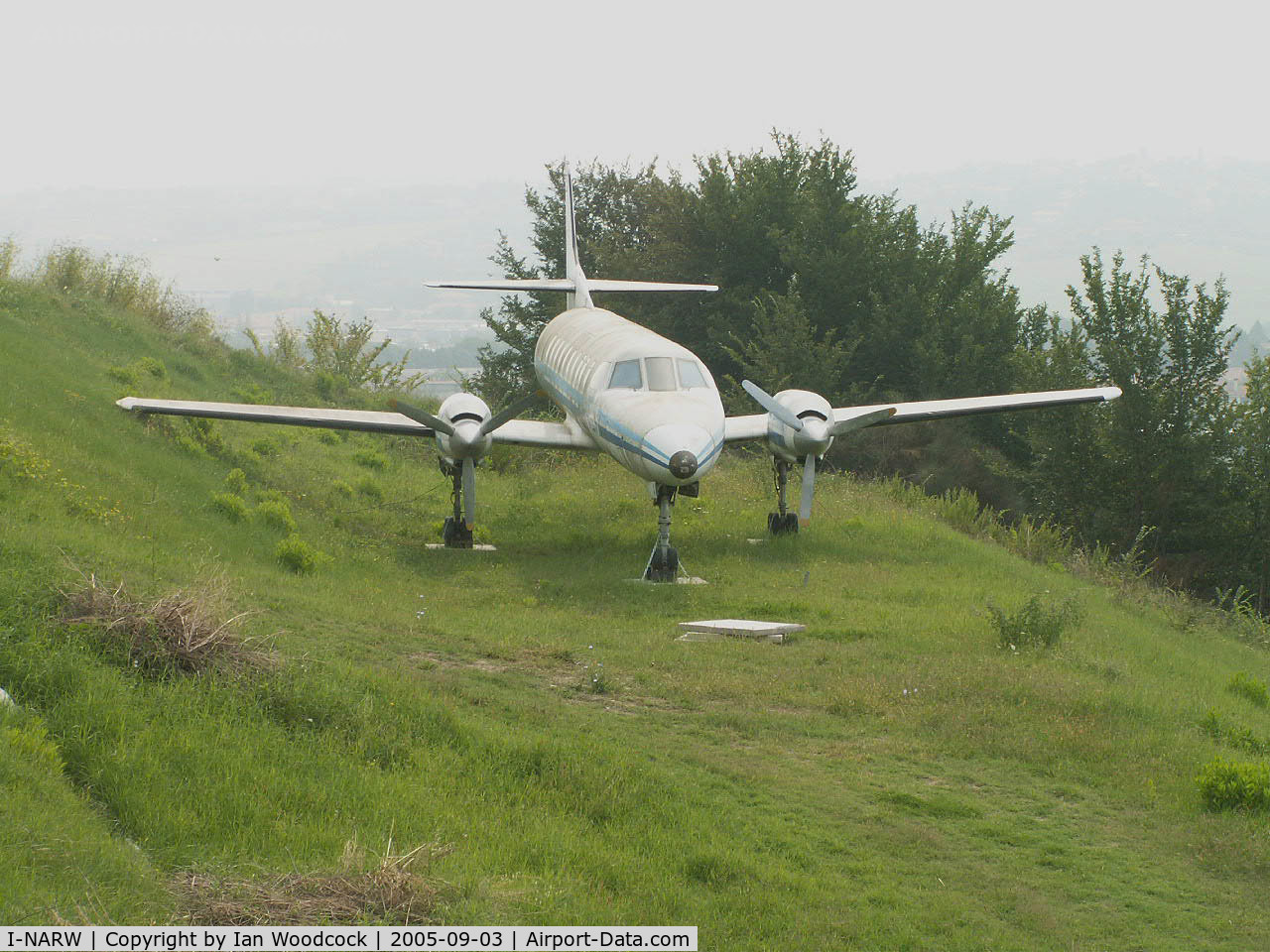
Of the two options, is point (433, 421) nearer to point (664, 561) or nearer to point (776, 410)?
point (664, 561)

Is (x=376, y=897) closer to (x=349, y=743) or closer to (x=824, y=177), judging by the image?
(x=349, y=743)

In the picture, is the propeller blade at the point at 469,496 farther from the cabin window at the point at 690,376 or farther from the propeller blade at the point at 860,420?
the propeller blade at the point at 860,420

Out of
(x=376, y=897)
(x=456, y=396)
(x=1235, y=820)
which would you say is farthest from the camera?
(x=456, y=396)

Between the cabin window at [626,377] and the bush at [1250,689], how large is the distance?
8.49 meters

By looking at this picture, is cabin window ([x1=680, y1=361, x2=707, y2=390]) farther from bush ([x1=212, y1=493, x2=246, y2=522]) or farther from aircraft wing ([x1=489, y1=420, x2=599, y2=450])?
bush ([x1=212, y1=493, x2=246, y2=522])

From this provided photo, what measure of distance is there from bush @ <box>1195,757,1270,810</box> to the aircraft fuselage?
7866mm

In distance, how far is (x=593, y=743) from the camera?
9023 millimetres

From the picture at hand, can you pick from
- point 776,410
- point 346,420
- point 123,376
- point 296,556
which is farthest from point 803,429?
point 123,376

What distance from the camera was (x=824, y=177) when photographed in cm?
4409

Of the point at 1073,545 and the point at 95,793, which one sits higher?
the point at 95,793

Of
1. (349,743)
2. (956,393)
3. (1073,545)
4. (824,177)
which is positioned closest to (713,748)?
(349,743)

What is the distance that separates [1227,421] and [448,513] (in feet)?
60.5

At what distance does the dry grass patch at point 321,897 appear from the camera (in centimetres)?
540
